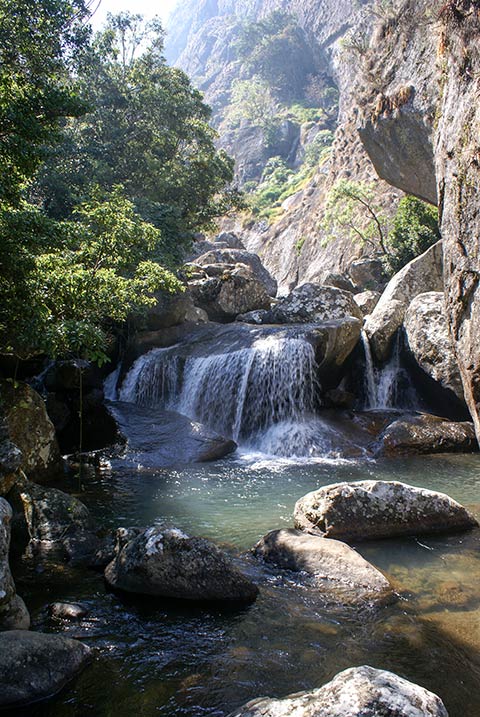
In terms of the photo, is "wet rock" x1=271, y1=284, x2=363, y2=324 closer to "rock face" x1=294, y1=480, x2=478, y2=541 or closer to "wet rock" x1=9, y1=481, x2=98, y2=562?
"rock face" x1=294, y1=480, x2=478, y2=541

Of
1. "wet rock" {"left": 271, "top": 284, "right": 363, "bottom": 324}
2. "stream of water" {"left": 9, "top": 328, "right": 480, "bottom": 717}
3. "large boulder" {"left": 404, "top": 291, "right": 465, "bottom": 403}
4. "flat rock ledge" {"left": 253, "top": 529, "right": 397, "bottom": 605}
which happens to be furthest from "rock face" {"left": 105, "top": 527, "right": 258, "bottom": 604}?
"wet rock" {"left": 271, "top": 284, "right": 363, "bottom": 324}

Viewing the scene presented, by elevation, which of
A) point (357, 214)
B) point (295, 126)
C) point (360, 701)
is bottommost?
point (360, 701)

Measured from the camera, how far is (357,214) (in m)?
32.9

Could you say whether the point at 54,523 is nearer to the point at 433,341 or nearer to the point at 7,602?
the point at 7,602

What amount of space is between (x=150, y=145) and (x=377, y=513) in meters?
23.1

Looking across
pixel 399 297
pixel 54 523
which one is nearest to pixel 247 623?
pixel 54 523

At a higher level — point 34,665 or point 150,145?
point 150,145

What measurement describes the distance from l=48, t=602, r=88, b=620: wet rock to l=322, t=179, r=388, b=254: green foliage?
1016 inches

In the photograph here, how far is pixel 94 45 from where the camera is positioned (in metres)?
25.7

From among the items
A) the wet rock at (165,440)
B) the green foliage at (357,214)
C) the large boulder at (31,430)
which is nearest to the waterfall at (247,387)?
Answer: the wet rock at (165,440)

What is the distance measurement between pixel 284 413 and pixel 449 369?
197 inches

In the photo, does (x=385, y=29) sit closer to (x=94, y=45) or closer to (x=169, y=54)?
(x=94, y=45)

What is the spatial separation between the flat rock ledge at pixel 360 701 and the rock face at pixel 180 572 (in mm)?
2180

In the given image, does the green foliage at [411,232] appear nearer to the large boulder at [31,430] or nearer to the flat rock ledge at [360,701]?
the large boulder at [31,430]
